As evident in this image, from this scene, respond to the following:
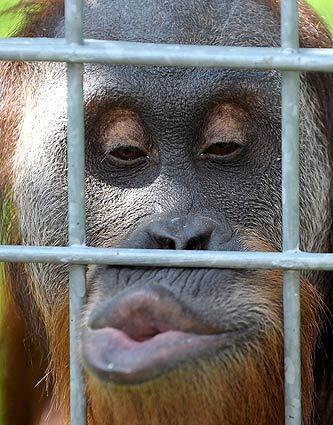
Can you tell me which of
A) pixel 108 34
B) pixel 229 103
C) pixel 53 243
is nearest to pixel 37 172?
pixel 53 243

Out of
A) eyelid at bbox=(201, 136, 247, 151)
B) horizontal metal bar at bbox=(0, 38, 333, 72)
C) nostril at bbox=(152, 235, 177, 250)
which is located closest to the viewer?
horizontal metal bar at bbox=(0, 38, 333, 72)

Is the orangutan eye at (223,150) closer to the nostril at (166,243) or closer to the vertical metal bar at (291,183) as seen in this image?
the nostril at (166,243)

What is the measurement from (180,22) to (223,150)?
0.29 metres

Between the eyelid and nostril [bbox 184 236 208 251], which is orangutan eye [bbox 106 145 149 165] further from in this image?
nostril [bbox 184 236 208 251]

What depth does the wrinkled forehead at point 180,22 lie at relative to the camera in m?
1.79

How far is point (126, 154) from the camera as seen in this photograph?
1.73 metres

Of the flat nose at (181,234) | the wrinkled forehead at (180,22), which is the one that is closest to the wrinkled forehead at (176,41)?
the wrinkled forehead at (180,22)

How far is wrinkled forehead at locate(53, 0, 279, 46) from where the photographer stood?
5.88 ft

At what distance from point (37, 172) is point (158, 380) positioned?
0.68 metres

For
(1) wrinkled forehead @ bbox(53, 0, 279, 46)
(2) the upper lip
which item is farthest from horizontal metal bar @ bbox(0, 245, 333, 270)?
(1) wrinkled forehead @ bbox(53, 0, 279, 46)

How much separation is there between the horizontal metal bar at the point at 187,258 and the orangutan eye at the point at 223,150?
1.58ft

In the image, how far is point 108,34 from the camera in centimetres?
182

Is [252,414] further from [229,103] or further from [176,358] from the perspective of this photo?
[229,103]

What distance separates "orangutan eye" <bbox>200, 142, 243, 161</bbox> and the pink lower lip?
419 mm
